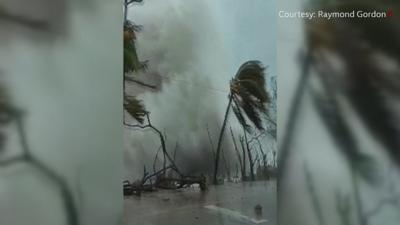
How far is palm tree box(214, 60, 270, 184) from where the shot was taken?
320 cm

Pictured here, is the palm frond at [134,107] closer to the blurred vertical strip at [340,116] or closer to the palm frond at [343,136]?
the blurred vertical strip at [340,116]

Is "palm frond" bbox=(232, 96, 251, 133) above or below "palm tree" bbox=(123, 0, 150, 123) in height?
below

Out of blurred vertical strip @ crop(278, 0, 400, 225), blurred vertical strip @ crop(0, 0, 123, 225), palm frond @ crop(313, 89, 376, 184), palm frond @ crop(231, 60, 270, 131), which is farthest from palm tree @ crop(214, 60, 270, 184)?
blurred vertical strip @ crop(0, 0, 123, 225)

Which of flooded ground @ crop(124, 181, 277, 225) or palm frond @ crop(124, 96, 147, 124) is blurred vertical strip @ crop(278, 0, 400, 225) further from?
palm frond @ crop(124, 96, 147, 124)

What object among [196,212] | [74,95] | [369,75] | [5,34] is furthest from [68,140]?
[369,75]

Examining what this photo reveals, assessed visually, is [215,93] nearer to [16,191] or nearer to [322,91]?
[322,91]

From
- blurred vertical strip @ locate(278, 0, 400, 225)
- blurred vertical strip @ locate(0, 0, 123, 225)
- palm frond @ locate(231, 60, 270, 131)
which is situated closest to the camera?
blurred vertical strip @ locate(0, 0, 123, 225)

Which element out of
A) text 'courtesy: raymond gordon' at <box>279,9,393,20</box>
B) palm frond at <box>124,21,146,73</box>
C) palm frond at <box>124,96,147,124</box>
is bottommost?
palm frond at <box>124,96,147,124</box>

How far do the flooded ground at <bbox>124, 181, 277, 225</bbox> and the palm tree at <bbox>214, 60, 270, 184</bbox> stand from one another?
5.5 inches

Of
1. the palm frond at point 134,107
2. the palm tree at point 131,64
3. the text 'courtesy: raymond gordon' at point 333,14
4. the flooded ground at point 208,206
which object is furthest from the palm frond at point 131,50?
the text 'courtesy: raymond gordon' at point 333,14

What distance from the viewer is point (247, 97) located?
10.5 feet

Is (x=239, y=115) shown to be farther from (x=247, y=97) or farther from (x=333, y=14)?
(x=333, y=14)

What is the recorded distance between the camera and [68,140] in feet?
10.0

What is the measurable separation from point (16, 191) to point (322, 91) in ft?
6.47
